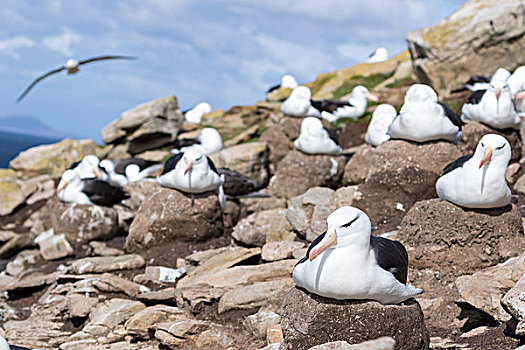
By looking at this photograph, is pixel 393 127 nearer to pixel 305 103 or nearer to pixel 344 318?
pixel 344 318

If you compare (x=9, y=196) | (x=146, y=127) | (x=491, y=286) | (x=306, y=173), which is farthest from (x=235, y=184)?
(x=9, y=196)

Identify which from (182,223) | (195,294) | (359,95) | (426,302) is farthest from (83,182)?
(359,95)

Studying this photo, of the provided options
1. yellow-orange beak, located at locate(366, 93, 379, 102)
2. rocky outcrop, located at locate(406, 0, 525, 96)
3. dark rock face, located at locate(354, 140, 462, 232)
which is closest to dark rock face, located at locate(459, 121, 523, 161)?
dark rock face, located at locate(354, 140, 462, 232)

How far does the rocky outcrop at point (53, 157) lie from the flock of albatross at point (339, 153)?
4404mm

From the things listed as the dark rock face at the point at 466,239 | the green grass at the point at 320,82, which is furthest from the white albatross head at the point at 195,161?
the green grass at the point at 320,82

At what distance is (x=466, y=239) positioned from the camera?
5.75 metres

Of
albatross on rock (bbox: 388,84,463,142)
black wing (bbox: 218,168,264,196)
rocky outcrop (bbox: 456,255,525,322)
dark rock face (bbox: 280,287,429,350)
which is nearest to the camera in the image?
dark rock face (bbox: 280,287,429,350)

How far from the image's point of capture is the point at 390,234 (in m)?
6.55

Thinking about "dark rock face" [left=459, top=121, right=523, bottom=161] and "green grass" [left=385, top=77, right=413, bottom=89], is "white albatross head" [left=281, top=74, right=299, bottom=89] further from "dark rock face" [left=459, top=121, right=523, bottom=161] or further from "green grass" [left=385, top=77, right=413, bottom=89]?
"dark rock face" [left=459, top=121, right=523, bottom=161]

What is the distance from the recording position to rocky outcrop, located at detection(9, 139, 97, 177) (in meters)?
17.8

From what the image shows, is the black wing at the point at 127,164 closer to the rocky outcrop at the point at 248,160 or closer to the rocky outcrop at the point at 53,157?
the rocky outcrop at the point at 248,160

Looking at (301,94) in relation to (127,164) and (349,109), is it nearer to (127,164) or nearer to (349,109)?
(349,109)

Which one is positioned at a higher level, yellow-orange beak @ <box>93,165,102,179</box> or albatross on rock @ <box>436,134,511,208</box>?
yellow-orange beak @ <box>93,165,102,179</box>

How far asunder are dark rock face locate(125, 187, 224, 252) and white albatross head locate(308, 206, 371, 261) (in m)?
5.11
